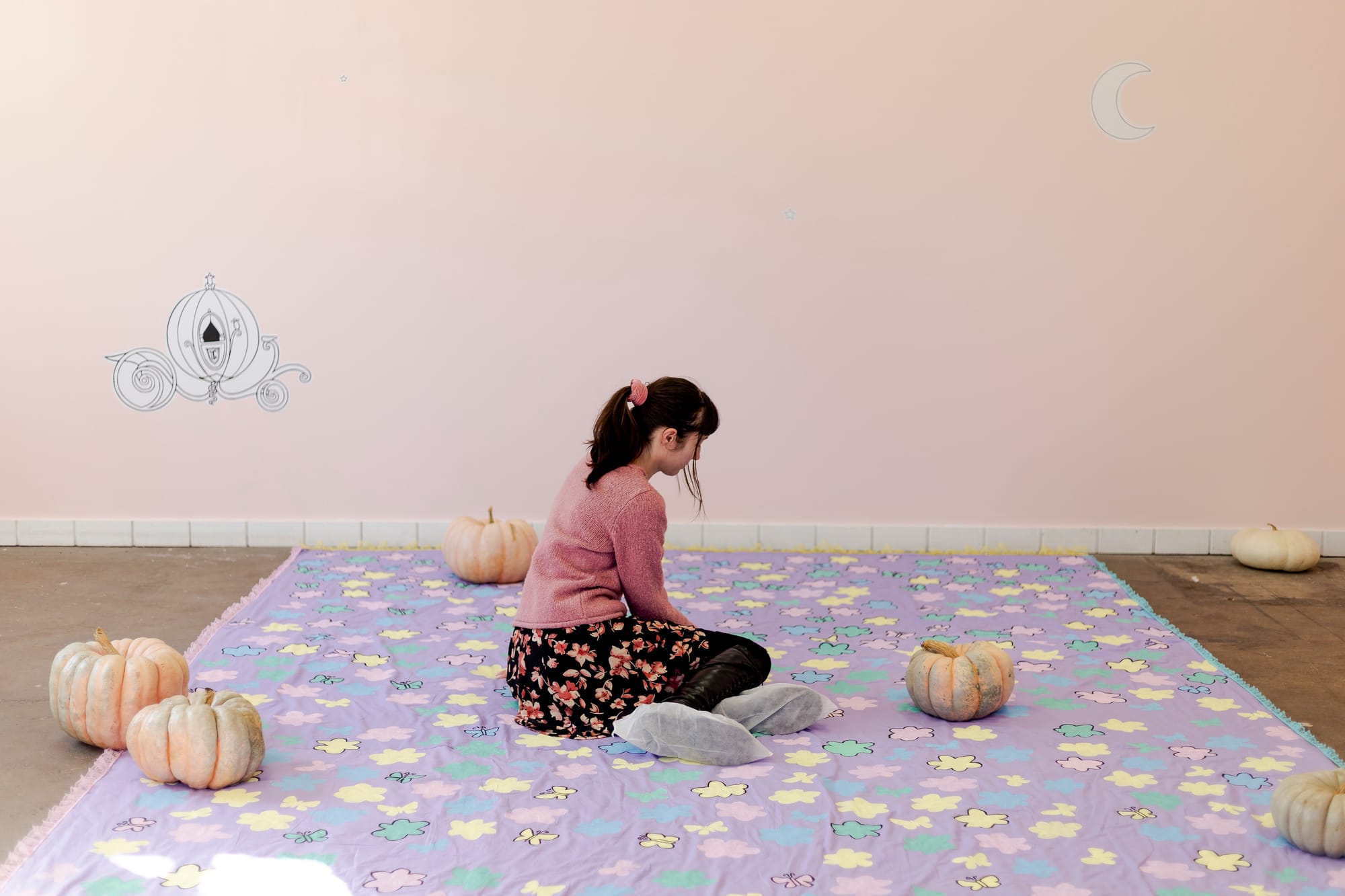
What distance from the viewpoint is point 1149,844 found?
2619mm

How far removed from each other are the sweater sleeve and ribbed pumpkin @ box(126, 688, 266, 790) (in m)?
0.99

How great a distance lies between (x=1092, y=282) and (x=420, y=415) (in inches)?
118

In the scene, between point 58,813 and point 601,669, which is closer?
point 58,813

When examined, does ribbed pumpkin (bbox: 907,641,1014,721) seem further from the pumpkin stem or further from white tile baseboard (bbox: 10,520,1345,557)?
white tile baseboard (bbox: 10,520,1345,557)

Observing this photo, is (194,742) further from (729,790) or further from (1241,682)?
(1241,682)

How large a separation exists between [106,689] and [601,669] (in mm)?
1225

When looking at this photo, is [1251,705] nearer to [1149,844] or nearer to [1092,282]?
[1149,844]

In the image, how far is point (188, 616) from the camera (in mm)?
4312

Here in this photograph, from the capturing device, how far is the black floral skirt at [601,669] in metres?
3.18

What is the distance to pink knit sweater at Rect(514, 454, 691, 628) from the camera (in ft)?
10.4

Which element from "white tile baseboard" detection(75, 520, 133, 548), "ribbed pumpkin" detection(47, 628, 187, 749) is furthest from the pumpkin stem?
"white tile baseboard" detection(75, 520, 133, 548)

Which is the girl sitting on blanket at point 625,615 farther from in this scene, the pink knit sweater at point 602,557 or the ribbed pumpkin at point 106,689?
the ribbed pumpkin at point 106,689

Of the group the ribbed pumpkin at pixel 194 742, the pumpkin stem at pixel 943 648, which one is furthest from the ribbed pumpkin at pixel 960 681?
the ribbed pumpkin at pixel 194 742

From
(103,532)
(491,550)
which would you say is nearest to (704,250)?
(491,550)
